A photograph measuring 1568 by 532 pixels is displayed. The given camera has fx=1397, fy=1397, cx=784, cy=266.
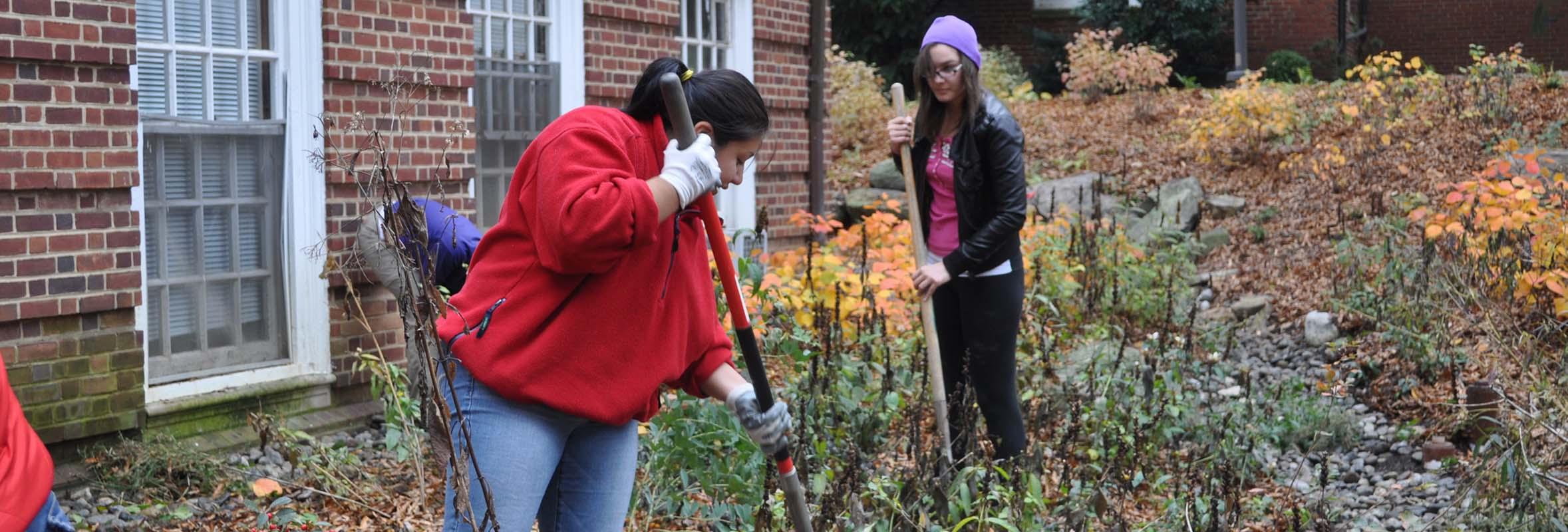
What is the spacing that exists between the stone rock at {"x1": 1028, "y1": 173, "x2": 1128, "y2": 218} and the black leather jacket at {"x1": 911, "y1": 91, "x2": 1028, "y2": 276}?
6.43m

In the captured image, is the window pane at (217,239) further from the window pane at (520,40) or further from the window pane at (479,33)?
the window pane at (520,40)

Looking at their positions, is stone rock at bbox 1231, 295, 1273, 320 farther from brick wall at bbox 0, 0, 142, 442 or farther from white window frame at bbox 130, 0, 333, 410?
brick wall at bbox 0, 0, 142, 442

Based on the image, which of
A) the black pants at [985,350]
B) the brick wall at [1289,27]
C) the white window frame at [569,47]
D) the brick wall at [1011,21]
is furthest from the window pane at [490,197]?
the brick wall at [1011,21]

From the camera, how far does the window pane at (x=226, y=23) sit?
5.82 meters

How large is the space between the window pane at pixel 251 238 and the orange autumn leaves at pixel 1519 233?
545cm

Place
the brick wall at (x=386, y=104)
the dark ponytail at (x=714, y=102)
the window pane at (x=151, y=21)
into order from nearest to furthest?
the dark ponytail at (x=714, y=102) < the window pane at (x=151, y=21) < the brick wall at (x=386, y=104)

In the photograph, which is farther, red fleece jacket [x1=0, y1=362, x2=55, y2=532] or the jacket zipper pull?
red fleece jacket [x1=0, y1=362, x2=55, y2=532]

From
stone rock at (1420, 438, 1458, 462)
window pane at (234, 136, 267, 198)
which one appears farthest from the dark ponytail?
stone rock at (1420, 438, 1458, 462)

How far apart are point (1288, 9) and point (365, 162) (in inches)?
653

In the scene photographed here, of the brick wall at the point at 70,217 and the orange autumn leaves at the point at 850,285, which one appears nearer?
the brick wall at the point at 70,217

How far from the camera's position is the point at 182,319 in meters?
5.79

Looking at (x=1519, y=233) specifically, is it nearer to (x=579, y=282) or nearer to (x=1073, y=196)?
(x=1073, y=196)

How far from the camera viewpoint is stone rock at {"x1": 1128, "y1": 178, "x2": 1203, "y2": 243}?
34.5 feet

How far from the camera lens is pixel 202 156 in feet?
19.1
